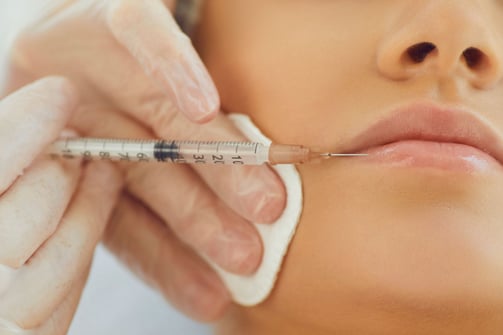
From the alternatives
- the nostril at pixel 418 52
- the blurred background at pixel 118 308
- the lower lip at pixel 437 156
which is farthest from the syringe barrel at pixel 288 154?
the blurred background at pixel 118 308

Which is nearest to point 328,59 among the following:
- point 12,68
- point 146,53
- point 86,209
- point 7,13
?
point 146,53

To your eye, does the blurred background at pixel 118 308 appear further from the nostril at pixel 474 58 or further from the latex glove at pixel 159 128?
the nostril at pixel 474 58

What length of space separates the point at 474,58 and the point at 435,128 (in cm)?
12

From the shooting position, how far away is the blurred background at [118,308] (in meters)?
1.53

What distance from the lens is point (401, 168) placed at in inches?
33.8

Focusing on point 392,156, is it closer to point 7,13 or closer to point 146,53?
point 146,53

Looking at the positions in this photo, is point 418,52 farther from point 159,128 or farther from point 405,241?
point 159,128

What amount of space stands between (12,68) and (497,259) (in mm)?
1060

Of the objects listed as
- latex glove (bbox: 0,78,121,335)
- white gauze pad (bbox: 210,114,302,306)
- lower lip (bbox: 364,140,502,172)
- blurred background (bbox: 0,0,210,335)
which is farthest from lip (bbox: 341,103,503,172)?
blurred background (bbox: 0,0,210,335)

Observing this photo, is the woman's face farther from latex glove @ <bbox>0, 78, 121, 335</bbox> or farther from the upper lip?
latex glove @ <bbox>0, 78, 121, 335</bbox>

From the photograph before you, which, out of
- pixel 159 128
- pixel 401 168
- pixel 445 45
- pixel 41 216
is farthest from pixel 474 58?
pixel 41 216

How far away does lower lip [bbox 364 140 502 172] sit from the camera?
0.85 m

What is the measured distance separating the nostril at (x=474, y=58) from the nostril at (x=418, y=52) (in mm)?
53

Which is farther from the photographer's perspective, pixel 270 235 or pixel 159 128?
pixel 159 128
